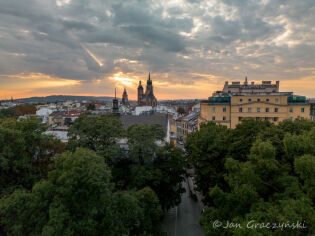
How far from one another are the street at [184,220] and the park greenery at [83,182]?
3042mm

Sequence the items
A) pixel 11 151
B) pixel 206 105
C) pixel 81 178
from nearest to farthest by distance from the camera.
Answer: pixel 81 178 < pixel 11 151 < pixel 206 105

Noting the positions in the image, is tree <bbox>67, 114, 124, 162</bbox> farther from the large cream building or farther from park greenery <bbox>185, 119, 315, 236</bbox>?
the large cream building

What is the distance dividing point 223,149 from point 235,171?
6934 millimetres

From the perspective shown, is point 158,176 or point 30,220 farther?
point 158,176

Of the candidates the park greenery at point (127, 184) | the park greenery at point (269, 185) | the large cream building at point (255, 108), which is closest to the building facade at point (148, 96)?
the large cream building at point (255, 108)

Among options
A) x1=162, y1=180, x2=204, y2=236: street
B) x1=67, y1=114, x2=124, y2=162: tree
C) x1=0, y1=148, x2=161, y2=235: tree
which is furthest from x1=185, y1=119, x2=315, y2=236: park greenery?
x1=67, y1=114, x2=124, y2=162: tree

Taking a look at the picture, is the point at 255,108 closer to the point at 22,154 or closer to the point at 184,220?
the point at 184,220

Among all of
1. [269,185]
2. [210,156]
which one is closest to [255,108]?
[210,156]

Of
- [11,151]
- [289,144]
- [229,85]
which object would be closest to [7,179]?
[11,151]

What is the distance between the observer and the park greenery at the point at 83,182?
9.92 meters

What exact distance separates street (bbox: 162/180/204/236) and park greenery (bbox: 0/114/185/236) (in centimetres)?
304

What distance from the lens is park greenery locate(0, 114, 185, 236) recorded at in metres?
9.92

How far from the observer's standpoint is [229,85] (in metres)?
54.1

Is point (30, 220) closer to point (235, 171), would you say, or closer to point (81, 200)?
point (81, 200)
